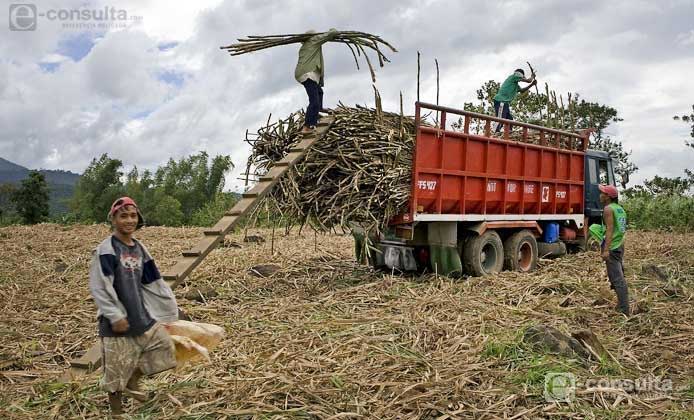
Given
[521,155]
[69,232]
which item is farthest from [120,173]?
[521,155]

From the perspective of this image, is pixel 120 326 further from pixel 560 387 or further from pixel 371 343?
pixel 560 387

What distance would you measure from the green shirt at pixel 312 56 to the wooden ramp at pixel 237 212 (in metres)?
0.65

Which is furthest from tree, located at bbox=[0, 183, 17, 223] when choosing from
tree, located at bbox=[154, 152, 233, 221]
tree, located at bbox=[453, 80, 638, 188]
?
tree, located at bbox=[453, 80, 638, 188]

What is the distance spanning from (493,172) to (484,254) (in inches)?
Result: 49.2

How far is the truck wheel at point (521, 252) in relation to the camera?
9.75 m

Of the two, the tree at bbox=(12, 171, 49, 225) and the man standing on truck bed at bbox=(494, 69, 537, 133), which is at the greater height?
the man standing on truck bed at bbox=(494, 69, 537, 133)

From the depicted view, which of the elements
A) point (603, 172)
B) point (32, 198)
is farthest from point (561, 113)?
point (32, 198)

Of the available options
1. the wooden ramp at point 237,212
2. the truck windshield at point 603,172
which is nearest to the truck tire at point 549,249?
the truck windshield at point 603,172

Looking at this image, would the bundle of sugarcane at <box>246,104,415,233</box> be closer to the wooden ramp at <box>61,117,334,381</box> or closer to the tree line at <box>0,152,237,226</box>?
the wooden ramp at <box>61,117,334,381</box>

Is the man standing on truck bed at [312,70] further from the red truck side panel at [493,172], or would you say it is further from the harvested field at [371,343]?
the harvested field at [371,343]

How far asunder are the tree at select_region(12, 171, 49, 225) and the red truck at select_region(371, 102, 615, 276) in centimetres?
2652

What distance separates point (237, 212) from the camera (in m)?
7.35

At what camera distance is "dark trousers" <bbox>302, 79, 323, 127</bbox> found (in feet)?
26.7

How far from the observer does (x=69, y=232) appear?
15.4 metres
